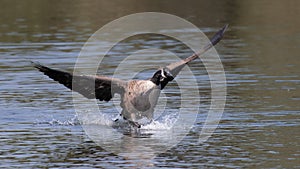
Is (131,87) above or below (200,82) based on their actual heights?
below

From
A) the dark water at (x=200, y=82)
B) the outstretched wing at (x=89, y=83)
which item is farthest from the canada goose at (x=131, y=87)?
the dark water at (x=200, y=82)

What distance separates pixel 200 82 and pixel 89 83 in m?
4.18

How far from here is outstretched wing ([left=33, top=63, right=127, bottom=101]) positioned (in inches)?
534

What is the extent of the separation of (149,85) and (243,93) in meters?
2.89

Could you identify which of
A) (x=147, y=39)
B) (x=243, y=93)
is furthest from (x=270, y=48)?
(x=243, y=93)

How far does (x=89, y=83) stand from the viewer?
14.0 metres

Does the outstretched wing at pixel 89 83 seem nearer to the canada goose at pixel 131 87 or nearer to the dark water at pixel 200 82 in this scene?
the canada goose at pixel 131 87

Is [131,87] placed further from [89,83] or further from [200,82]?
[200,82]

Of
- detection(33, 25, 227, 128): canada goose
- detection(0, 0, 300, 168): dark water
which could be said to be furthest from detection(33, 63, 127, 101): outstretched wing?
detection(0, 0, 300, 168): dark water

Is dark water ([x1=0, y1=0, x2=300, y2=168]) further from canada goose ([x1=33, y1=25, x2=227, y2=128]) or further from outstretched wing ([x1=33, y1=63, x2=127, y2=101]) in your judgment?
canada goose ([x1=33, y1=25, x2=227, y2=128])

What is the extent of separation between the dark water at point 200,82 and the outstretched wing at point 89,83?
57cm

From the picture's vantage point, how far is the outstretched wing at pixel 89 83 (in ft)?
44.5

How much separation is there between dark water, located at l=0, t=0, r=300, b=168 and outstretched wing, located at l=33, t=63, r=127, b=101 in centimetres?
57

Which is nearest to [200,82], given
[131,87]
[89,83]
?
[131,87]
